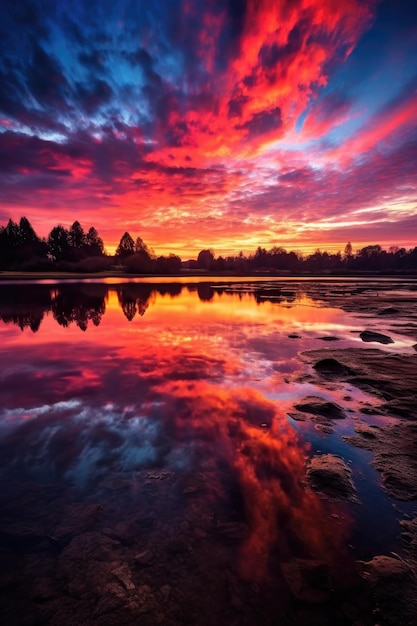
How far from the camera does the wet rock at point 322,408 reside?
7.12 m

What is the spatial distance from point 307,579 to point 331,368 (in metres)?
7.75

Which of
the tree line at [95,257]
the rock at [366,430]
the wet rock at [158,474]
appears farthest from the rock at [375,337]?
the tree line at [95,257]

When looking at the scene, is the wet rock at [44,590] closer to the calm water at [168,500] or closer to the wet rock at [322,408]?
the calm water at [168,500]

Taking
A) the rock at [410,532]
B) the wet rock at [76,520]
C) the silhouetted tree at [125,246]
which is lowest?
the rock at [410,532]

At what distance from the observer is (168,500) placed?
438cm

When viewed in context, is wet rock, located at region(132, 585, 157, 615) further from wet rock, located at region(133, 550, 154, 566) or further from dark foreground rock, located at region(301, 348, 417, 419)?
dark foreground rock, located at region(301, 348, 417, 419)

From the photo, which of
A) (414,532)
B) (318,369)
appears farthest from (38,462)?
(318,369)

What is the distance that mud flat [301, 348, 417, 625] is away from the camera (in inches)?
125

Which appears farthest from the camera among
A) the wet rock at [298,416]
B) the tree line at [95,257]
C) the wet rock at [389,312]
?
the tree line at [95,257]

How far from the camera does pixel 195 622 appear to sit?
285cm

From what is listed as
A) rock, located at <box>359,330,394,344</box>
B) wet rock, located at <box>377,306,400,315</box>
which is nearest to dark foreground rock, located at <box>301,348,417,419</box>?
rock, located at <box>359,330,394,344</box>

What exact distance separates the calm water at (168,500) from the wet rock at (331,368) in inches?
25.1

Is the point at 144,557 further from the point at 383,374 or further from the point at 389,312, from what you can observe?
the point at 389,312

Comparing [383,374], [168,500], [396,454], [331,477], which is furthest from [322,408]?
[168,500]
